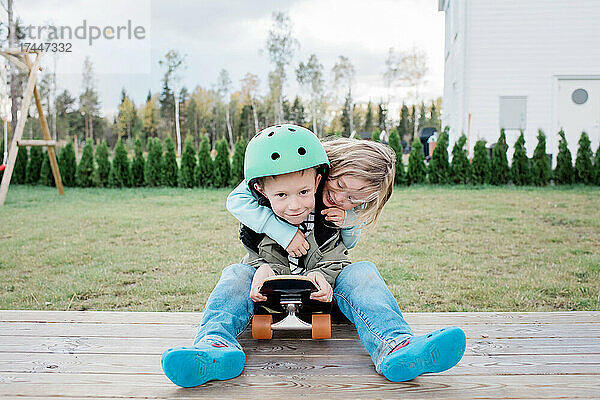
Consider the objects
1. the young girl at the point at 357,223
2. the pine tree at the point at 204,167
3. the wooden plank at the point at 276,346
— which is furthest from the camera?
the pine tree at the point at 204,167

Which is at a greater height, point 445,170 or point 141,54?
point 141,54

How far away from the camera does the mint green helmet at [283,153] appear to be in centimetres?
176

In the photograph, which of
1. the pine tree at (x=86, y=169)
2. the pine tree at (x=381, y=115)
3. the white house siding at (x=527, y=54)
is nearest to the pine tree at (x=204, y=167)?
the pine tree at (x=86, y=169)

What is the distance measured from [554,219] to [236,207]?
4.76 meters

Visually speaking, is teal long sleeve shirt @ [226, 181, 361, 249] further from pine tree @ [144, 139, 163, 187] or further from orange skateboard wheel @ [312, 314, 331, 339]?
pine tree @ [144, 139, 163, 187]

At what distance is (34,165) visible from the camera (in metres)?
9.55

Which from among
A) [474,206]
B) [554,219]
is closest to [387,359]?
[554,219]

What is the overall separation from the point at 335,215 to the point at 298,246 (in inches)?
7.1

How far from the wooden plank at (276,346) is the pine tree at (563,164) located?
24.0 ft

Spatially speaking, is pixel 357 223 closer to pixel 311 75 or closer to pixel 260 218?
pixel 260 218

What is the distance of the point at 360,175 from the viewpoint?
6.47 ft

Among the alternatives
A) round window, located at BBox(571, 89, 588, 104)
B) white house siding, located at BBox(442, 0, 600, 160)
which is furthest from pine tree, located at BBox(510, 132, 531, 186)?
round window, located at BBox(571, 89, 588, 104)

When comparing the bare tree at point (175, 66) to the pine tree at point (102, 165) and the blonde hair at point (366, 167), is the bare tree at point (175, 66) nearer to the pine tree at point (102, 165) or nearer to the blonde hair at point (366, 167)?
the pine tree at point (102, 165)

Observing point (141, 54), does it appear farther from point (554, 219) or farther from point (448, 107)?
point (554, 219)
